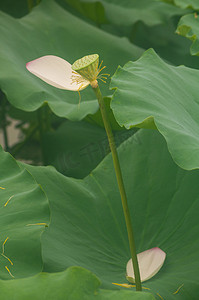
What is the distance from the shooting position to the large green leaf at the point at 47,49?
121 cm

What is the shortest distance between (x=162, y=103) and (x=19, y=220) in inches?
10.8

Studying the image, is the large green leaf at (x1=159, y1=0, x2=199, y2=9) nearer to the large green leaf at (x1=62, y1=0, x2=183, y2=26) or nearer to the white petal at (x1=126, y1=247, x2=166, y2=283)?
the large green leaf at (x1=62, y1=0, x2=183, y2=26)

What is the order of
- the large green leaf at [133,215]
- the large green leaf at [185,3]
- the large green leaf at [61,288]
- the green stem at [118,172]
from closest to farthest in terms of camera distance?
the large green leaf at [61,288], the green stem at [118,172], the large green leaf at [133,215], the large green leaf at [185,3]

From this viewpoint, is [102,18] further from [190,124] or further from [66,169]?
[190,124]

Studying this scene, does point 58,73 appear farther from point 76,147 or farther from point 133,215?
point 76,147

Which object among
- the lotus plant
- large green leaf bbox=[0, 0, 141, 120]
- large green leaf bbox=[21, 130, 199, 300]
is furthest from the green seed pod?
large green leaf bbox=[0, 0, 141, 120]

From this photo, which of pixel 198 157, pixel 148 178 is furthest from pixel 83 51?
pixel 198 157

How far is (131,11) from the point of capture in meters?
1.82

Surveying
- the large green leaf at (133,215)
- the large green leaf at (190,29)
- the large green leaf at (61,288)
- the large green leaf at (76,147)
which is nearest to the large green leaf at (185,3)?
the large green leaf at (190,29)

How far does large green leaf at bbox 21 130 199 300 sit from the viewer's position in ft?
2.97

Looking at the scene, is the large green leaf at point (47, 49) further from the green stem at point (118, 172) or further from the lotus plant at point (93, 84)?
the green stem at point (118, 172)

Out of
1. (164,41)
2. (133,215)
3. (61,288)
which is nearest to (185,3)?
(164,41)

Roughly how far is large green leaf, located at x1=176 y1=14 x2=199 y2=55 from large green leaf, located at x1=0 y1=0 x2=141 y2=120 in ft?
0.74

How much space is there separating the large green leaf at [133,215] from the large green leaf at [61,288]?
0.27 meters
